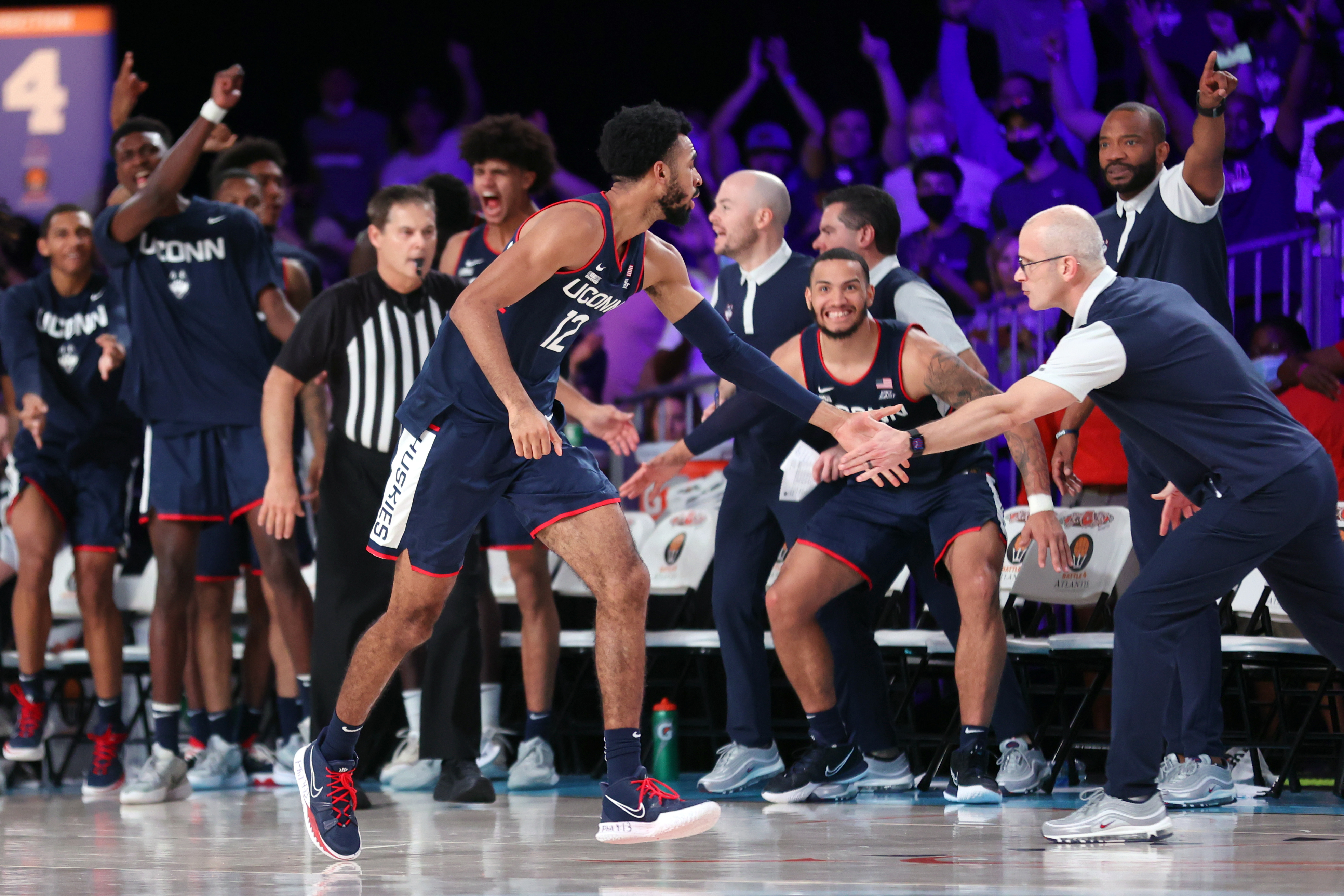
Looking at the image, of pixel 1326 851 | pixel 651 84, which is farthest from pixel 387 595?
pixel 651 84

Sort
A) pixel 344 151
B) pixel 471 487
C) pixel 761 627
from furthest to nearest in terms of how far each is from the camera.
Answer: pixel 344 151, pixel 761 627, pixel 471 487

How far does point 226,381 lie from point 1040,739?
11.1ft

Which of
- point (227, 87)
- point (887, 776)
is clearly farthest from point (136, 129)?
point (887, 776)

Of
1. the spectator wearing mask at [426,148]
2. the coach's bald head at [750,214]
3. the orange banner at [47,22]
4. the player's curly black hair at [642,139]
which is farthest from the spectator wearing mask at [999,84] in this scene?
the orange banner at [47,22]

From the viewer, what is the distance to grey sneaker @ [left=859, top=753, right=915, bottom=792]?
518cm

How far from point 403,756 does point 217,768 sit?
0.74m

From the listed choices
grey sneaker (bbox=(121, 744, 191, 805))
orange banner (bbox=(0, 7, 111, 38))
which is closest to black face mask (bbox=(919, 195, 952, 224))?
grey sneaker (bbox=(121, 744, 191, 805))

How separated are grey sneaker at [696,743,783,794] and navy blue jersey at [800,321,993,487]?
1053 mm

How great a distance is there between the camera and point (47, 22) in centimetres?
998

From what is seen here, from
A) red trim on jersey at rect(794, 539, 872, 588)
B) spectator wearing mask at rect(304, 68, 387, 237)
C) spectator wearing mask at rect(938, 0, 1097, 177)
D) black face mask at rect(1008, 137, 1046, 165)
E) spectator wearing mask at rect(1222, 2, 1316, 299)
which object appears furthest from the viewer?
spectator wearing mask at rect(304, 68, 387, 237)

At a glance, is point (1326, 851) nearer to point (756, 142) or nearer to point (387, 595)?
point (387, 595)

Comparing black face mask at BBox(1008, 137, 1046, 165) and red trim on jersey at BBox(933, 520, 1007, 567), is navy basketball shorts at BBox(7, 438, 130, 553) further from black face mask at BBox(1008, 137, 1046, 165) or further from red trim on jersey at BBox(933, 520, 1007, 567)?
black face mask at BBox(1008, 137, 1046, 165)

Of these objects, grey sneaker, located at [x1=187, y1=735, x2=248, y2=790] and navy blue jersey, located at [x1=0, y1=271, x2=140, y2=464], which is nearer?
grey sneaker, located at [x1=187, y1=735, x2=248, y2=790]

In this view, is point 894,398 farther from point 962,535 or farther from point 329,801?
point 329,801
